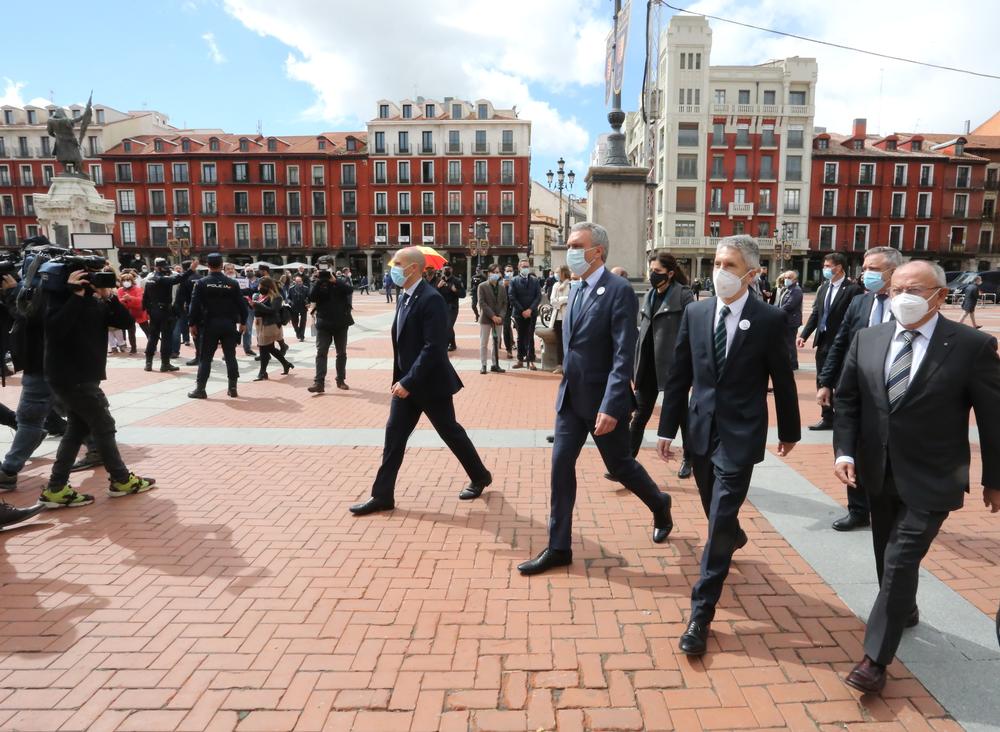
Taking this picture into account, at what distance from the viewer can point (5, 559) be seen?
3.84 meters

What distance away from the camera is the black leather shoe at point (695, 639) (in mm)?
2799

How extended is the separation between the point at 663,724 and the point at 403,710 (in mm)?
1002

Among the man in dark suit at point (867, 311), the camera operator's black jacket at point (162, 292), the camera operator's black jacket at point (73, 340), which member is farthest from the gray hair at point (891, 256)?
the camera operator's black jacket at point (162, 292)

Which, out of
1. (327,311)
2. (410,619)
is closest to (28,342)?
(410,619)

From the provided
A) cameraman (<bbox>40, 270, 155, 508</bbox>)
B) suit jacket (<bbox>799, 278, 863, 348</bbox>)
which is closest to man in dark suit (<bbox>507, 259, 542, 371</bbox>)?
suit jacket (<bbox>799, 278, 863, 348</bbox>)

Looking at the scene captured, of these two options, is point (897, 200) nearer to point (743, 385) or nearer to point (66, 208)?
point (66, 208)

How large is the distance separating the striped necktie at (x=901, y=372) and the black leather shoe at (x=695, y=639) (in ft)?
4.07

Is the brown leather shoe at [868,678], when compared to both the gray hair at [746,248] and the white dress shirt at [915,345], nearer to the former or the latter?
the white dress shirt at [915,345]

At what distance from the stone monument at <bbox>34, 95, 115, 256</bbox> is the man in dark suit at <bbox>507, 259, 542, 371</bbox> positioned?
1936 centimetres

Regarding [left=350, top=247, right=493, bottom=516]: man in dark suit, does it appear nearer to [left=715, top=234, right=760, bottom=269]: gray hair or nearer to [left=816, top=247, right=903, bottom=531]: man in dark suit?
[left=715, top=234, right=760, bottom=269]: gray hair

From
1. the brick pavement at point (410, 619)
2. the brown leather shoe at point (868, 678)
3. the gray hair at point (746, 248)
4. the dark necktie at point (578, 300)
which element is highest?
the gray hair at point (746, 248)

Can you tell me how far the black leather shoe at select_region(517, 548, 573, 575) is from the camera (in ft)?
11.8

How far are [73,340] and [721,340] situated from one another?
173 inches

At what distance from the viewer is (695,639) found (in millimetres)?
2811
